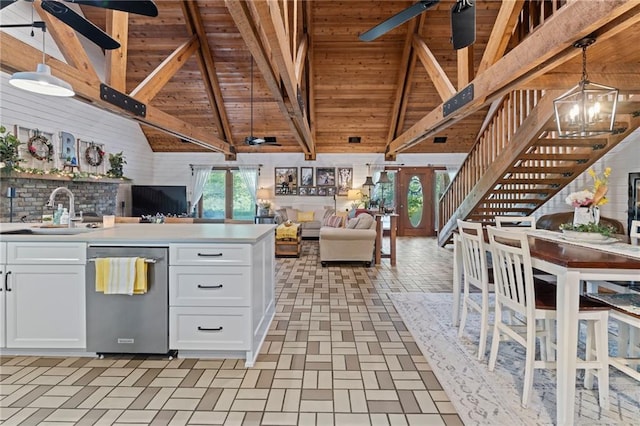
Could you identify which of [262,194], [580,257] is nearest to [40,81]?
[580,257]

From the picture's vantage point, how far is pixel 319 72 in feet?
24.4

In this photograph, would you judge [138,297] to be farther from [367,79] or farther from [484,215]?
[367,79]

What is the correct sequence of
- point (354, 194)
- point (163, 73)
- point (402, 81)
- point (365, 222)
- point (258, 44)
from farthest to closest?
point (354, 194) → point (402, 81) → point (365, 222) → point (163, 73) → point (258, 44)

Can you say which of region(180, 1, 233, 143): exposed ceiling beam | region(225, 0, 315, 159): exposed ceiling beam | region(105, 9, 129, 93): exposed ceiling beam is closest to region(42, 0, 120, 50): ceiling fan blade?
region(225, 0, 315, 159): exposed ceiling beam

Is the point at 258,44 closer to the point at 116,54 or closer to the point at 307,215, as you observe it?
the point at 116,54

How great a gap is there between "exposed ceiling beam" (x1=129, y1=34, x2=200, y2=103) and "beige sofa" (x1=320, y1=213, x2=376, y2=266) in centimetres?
353

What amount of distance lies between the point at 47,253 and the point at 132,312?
77cm

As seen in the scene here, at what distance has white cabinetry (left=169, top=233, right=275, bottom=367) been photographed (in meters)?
2.47

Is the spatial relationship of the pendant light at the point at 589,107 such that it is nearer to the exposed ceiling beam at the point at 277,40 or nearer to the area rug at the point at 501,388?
the area rug at the point at 501,388

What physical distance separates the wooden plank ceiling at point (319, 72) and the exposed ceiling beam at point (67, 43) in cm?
51

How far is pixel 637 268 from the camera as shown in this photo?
5.72 feet

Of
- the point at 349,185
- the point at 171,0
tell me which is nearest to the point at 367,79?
the point at 349,185

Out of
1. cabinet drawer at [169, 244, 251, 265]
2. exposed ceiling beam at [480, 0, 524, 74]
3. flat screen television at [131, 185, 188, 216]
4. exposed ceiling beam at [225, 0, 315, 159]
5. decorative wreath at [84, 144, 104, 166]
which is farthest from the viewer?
flat screen television at [131, 185, 188, 216]

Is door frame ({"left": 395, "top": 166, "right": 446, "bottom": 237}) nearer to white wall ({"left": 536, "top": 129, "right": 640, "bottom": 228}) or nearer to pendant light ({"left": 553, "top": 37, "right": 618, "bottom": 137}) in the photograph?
white wall ({"left": 536, "top": 129, "right": 640, "bottom": 228})
